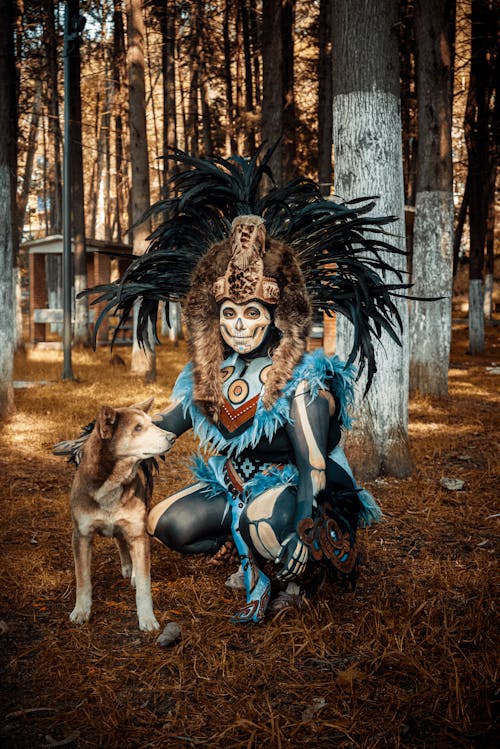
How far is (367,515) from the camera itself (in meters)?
3.55

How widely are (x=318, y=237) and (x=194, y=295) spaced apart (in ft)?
2.45

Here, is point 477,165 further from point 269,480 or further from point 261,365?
point 269,480

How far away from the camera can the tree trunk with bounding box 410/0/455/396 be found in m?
9.46

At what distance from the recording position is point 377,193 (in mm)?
5148

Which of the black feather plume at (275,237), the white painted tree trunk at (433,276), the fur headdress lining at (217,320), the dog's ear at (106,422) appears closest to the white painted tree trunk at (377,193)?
the black feather plume at (275,237)

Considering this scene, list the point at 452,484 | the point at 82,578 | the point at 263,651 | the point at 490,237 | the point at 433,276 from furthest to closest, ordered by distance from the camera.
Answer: the point at 490,237 → the point at 433,276 → the point at 452,484 → the point at 82,578 → the point at 263,651

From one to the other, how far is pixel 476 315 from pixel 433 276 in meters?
7.80

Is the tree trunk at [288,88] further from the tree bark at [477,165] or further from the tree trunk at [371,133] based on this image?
the tree trunk at [371,133]

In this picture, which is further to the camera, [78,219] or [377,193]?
[78,219]

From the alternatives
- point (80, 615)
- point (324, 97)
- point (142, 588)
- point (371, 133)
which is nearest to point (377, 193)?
point (371, 133)

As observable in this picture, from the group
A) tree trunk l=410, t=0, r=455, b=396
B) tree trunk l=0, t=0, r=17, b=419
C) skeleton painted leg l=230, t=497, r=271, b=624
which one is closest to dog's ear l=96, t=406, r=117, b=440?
skeleton painted leg l=230, t=497, r=271, b=624

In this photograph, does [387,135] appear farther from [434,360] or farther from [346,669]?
[434,360]

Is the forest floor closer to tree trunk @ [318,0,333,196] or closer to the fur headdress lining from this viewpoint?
the fur headdress lining

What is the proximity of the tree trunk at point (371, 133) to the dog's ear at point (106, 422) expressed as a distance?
2.64 meters
